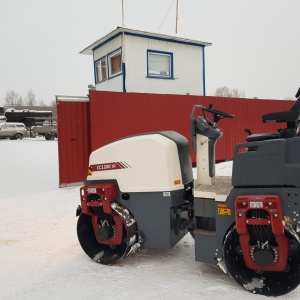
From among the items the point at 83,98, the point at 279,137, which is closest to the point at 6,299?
the point at 279,137

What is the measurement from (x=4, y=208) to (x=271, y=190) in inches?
205

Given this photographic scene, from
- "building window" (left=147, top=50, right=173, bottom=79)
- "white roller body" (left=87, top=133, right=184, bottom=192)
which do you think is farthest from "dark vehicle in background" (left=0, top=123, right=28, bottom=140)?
"white roller body" (left=87, top=133, right=184, bottom=192)

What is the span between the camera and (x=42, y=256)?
3.80 metres

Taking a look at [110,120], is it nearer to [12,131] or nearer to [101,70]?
[101,70]

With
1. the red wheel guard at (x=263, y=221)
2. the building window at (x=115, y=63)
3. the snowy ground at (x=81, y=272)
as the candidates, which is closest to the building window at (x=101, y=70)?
the building window at (x=115, y=63)

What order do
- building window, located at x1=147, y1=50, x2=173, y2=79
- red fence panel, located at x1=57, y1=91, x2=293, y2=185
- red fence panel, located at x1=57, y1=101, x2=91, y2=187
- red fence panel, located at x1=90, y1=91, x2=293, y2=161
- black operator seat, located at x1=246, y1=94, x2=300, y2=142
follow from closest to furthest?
black operator seat, located at x1=246, y1=94, x2=300, y2=142, red fence panel, located at x1=57, y1=101, x2=91, y2=187, red fence panel, located at x1=57, y1=91, x2=293, y2=185, red fence panel, located at x1=90, y1=91, x2=293, y2=161, building window, located at x1=147, y1=50, x2=173, y2=79

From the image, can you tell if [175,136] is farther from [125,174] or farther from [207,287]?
[207,287]

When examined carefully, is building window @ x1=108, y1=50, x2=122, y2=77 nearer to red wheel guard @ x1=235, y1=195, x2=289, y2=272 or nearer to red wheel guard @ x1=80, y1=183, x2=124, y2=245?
red wheel guard @ x1=80, y1=183, x2=124, y2=245

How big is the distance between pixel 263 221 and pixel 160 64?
36.8ft

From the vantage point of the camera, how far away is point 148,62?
12.7 m

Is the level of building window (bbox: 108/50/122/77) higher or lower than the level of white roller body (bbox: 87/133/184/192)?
higher

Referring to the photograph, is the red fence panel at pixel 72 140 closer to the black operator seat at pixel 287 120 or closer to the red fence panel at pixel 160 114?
the red fence panel at pixel 160 114

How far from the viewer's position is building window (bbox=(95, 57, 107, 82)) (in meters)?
13.8

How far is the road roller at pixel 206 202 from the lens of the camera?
260 centimetres
